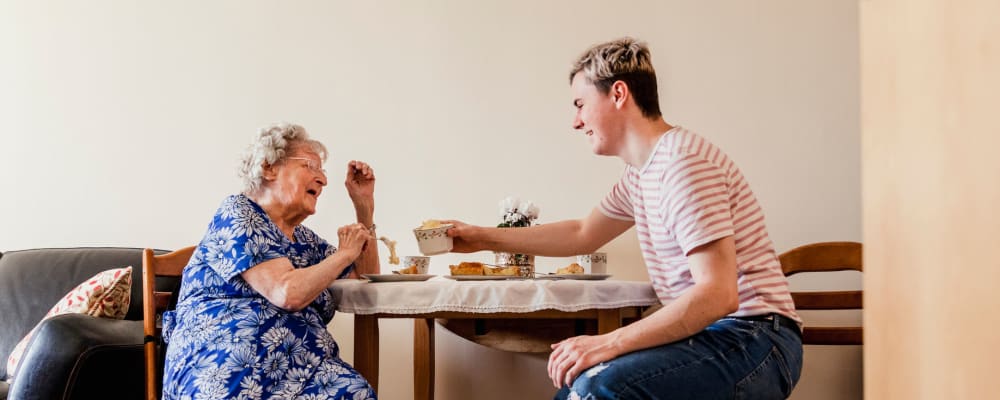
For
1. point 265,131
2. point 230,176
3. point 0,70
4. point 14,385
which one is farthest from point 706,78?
point 0,70

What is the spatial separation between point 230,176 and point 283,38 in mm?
541

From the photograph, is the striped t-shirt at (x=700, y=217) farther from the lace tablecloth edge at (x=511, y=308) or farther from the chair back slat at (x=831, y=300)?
the chair back slat at (x=831, y=300)

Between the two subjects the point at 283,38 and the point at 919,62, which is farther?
the point at 283,38

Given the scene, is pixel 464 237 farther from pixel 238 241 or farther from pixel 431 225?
pixel 238 241

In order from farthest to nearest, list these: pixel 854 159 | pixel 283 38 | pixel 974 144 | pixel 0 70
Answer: pixel 0 70 < pixel 283 38 < pixel 854 159 < pixel 974 144

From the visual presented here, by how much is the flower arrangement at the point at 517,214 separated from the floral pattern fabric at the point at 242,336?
2.08 ft

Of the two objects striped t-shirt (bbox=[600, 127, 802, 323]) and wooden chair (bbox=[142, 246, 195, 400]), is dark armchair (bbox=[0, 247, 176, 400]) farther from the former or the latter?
striped t-shirt (bbox=[600, 127, 802, 323])

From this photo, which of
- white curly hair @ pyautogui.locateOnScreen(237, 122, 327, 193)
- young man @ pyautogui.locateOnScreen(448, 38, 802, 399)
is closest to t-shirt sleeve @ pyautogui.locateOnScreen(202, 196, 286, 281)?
white curly hair @ pyautogui.locateOnScreen(237, 122, 327, 193)

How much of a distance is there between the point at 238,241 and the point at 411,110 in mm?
1175

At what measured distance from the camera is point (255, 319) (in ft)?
6.28

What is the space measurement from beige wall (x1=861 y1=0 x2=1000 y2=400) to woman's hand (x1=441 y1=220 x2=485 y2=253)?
1672mm

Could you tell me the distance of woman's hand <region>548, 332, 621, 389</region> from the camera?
1401 millimetres

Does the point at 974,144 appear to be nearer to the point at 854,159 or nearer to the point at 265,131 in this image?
the point at 265,131

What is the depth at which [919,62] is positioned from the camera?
0.48m
